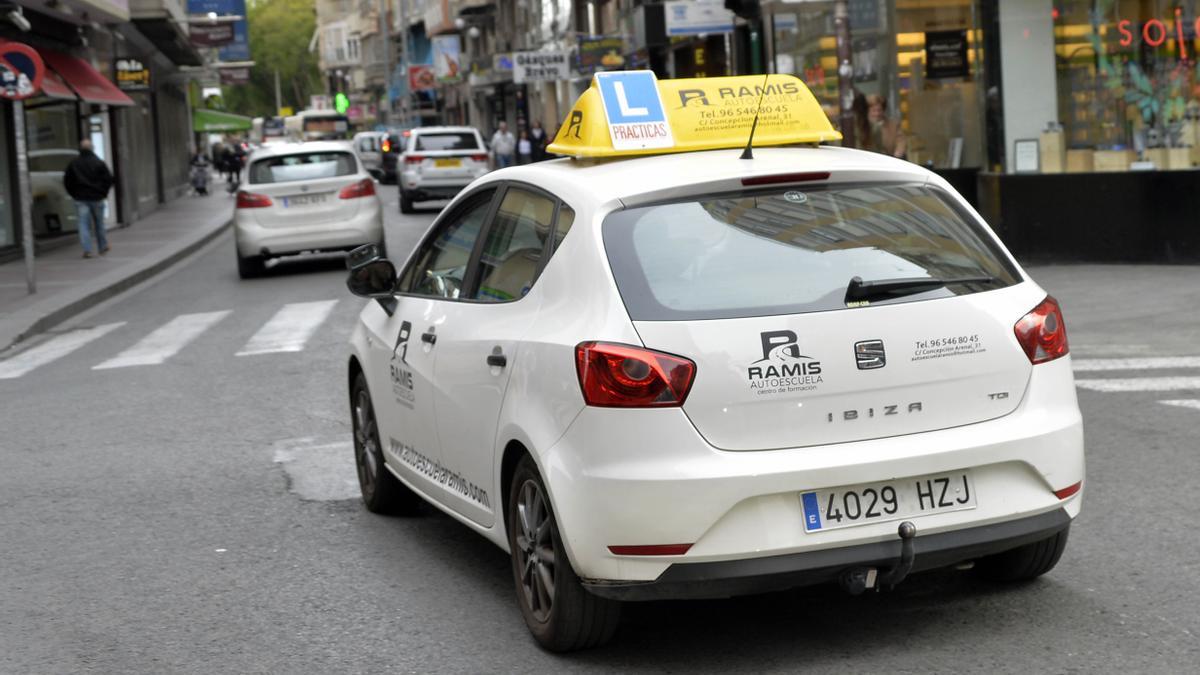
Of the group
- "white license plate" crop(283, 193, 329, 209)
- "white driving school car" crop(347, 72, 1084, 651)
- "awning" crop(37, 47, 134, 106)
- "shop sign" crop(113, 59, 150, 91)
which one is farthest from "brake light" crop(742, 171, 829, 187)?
"shop sign" crop(113, 59, 150, 91)

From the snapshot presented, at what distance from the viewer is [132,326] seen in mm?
16906

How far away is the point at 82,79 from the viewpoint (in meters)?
30.4

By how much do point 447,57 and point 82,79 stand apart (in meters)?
50.5

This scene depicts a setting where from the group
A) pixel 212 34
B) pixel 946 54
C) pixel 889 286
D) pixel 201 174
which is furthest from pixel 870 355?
pixel 201 174

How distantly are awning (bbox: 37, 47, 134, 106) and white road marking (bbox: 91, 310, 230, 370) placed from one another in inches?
504

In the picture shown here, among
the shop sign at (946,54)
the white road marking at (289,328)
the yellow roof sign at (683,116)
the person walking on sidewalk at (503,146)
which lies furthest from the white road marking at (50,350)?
the person walking on sidewalk at (503,146)

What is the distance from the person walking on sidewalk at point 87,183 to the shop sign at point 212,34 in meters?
22.4

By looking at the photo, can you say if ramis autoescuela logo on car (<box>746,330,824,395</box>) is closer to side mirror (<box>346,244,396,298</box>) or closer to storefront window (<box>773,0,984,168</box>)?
side mirror (<box>346,244,396,298</box>)

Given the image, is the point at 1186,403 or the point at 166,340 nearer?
the point at 1186,403

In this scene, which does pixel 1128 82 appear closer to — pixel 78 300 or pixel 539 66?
pixel 78 300

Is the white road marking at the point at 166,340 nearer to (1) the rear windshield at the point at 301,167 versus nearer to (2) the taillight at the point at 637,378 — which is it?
(1) the rear windshield at the point at 301,167

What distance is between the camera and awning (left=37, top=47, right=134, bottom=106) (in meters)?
29.1

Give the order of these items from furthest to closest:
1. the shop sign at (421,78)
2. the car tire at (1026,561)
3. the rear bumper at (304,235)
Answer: the shop sign at (421,78) < the rear bumper at (304,235) < the car tire at (1026,561)

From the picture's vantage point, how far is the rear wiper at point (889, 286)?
4.80m
